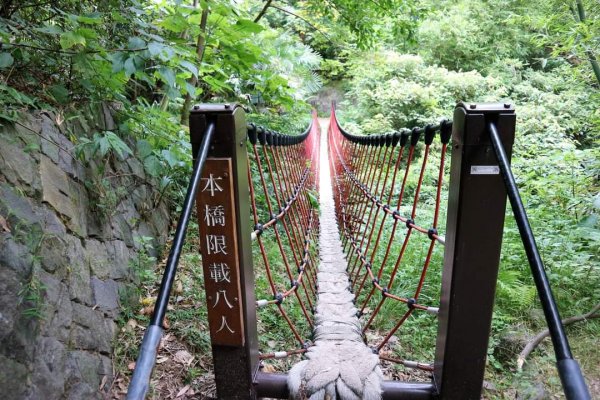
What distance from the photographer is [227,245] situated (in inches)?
34.4

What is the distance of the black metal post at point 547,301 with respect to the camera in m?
0.45

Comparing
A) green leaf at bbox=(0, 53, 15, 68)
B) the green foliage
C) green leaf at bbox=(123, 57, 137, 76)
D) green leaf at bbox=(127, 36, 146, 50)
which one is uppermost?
green leaf at bbox=(127, 36, 146, 50)

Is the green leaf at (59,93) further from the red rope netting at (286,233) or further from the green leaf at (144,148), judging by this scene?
the red rope netting at (286,233)

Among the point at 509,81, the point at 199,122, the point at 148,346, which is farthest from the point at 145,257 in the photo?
the point at 509,81

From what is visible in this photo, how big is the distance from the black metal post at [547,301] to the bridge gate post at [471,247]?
0.04m

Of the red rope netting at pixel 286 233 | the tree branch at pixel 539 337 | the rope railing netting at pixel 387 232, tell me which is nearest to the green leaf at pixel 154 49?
the red rope netting at pixel 286 233

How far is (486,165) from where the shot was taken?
79 cm

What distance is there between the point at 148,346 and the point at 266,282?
5.10ft

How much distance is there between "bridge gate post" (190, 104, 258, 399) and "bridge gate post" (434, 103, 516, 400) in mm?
463

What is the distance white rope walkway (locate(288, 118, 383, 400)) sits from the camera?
3.27ft

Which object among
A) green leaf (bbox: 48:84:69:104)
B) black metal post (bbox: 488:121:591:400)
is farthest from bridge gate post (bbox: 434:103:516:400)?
green leaf (bbox: 48:84:69:104)

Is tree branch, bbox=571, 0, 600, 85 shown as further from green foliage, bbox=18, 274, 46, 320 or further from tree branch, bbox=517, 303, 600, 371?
green foliage, bbox=18, 274, 46, 320

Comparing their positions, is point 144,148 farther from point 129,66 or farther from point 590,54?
point 590,54

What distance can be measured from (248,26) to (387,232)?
84.3 inches
